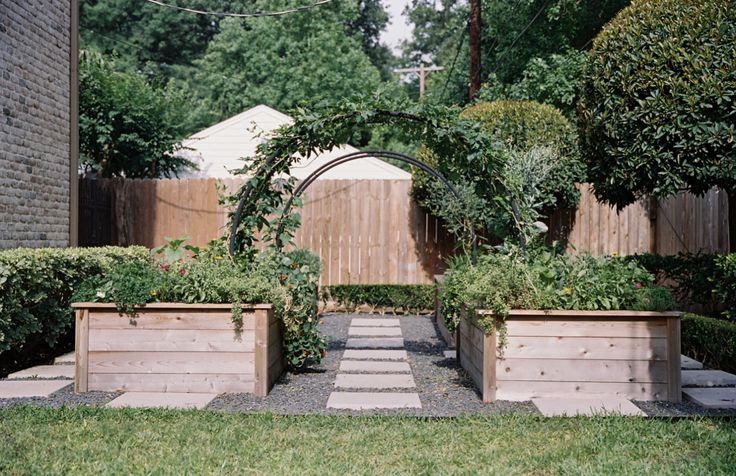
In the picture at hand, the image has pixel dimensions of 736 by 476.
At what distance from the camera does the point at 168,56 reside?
24.1m

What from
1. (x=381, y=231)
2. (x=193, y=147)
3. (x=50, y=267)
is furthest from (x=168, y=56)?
(x=50, y=267)

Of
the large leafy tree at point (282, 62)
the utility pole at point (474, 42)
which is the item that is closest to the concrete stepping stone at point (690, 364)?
the utility pole at point (474, 42)

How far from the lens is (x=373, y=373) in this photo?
233 inches

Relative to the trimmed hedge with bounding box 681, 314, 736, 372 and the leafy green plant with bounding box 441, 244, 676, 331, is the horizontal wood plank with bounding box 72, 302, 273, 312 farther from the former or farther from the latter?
the trimmed hedge with bounding box 681, 314, 736, 372

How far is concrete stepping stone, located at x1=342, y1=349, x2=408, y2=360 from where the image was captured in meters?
6.58

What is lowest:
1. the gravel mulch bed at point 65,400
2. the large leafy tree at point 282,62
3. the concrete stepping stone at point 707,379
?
the gravel mulch bed at point 65,400

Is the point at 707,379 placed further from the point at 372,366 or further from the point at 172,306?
the point at 172,306

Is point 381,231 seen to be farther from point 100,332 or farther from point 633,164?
point 100,332

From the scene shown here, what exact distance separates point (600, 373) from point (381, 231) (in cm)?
627

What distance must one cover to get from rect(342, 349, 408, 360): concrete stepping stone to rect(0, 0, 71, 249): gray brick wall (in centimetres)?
347

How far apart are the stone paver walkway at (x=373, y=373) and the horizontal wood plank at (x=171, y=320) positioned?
0.88m

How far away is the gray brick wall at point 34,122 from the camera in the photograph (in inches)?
271

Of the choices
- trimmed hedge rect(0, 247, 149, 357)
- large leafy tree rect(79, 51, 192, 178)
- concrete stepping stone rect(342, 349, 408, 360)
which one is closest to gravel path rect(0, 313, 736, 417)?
concrete stepping stone rect(342, 349, 408, 360)

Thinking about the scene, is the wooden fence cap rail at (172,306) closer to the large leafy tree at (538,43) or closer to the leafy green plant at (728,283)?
the leafy green plant at (728,283)
